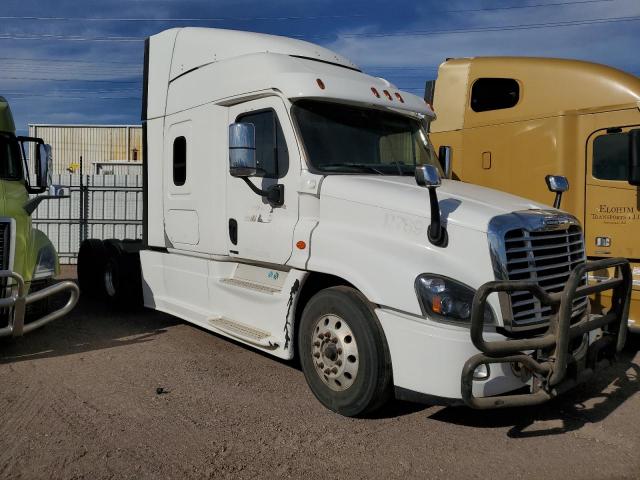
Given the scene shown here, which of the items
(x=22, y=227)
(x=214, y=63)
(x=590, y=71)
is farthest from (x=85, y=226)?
(x=590, y=71)

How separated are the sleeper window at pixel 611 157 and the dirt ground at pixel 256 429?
6.90ft

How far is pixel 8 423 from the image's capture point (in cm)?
421

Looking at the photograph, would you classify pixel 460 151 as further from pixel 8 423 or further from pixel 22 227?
pixel 8 423

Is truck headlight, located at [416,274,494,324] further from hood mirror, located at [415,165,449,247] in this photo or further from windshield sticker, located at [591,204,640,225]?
windshield sticker, located at [591,204,640,225]

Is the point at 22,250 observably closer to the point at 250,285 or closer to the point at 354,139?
the point at 250,285

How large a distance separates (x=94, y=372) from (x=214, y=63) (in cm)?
323

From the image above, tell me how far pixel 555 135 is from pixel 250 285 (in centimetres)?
403

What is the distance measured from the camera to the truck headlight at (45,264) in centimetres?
614

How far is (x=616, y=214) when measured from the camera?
6.41 m

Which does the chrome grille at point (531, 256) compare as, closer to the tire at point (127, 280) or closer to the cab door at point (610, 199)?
the cab door at point (610, 199)

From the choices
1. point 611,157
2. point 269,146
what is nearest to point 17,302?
point 269,146

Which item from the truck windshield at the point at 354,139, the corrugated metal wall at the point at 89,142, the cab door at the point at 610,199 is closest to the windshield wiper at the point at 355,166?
the truck windshield at the point at 354,139

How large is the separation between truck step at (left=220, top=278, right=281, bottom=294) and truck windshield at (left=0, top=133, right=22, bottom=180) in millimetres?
3241

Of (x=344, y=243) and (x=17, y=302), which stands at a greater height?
(x=344, y=243)
